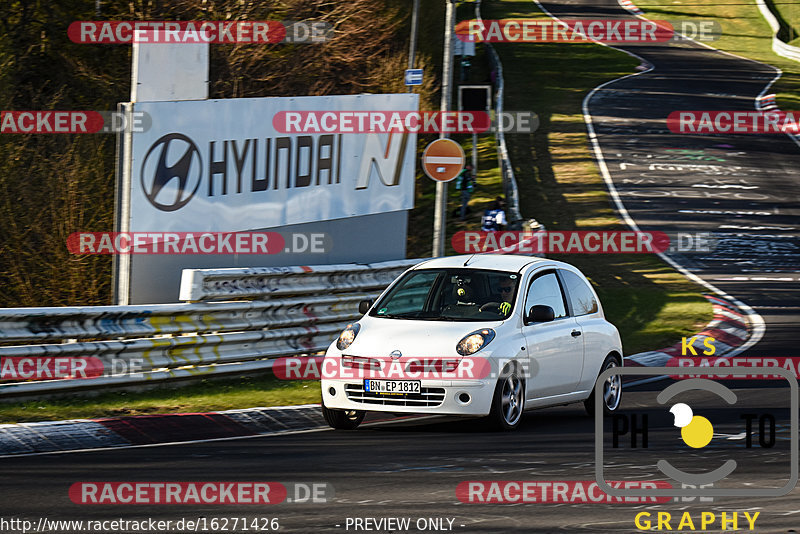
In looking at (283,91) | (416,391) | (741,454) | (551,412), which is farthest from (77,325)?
(283,91)

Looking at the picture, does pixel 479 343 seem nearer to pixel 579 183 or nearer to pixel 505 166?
pixel 505 166

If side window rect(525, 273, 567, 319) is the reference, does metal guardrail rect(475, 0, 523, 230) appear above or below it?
above

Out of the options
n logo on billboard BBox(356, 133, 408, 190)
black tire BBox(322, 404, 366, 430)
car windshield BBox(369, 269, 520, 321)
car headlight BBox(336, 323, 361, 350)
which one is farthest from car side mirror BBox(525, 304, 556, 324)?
n logo on billboard BBox(356, 133, 408, 190)

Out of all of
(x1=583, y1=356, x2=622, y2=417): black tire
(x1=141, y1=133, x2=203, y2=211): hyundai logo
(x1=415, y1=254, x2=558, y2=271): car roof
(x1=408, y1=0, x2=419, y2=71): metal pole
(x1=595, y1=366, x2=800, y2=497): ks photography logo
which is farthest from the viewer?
(x1=408, y1=0, x2=419, y2=71): metal pole

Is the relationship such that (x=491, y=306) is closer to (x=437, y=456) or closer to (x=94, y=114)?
(x=437, y=456)

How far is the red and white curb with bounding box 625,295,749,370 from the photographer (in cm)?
1591

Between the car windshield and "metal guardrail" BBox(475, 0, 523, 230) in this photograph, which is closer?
the car windshield

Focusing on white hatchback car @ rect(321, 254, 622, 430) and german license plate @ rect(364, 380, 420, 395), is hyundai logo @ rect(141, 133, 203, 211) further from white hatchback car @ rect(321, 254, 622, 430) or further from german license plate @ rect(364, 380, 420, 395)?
german license plate @ rect(364, 380, 420, 395)

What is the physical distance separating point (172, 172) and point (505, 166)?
73.6 ft

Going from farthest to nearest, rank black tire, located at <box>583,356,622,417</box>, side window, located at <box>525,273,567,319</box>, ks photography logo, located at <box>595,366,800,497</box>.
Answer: black tire, located at <box>583,356,622,417</box>
side window, located at <box>525,273,567,319</box>
ks photography logo, located at <box>595,366,800,497</box>

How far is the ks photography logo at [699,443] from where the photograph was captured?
775cm

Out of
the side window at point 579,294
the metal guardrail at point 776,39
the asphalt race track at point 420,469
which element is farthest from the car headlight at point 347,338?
the metal guardrail at point 776,39

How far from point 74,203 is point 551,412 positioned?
7.74m

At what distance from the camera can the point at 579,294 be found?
11906 mm
